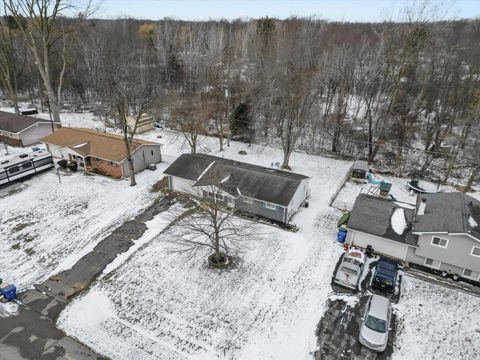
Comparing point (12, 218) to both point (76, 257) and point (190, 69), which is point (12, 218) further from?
point (190, 69)

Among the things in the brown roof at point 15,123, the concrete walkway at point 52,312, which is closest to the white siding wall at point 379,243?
the concrete walkway at point 52,312

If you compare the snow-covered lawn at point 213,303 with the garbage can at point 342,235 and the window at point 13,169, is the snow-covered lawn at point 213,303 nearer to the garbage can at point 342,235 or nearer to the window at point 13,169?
the garbage can at point 342,235

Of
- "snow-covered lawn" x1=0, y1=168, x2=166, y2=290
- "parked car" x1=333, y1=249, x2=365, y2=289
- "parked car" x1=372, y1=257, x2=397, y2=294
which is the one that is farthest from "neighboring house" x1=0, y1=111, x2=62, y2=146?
"parked car" x1=372, y1=257, x2=397, y2=294

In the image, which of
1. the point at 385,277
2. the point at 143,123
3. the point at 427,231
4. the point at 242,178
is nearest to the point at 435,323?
the point at 385,277

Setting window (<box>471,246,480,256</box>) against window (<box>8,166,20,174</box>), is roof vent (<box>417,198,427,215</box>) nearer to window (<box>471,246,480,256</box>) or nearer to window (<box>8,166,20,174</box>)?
window (<box>471,246,480,256</box>)

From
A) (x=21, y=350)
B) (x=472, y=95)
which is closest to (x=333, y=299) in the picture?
(x=21, y=350)

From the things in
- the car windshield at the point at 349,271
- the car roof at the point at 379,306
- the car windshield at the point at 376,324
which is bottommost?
the car windshield at the point at 376,324
